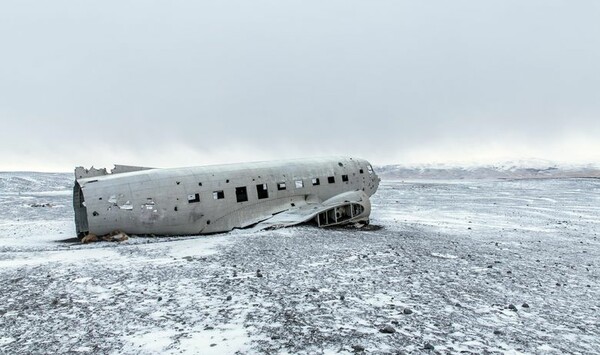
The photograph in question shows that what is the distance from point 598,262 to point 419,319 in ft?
39.2

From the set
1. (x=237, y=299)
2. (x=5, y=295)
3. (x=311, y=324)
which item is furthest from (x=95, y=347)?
(x=5, y=295)

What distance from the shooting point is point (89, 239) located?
20.2 m

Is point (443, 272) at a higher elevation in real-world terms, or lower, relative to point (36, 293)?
lower

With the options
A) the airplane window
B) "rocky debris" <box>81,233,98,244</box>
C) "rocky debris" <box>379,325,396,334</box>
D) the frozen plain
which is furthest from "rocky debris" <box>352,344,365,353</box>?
"rocky debris" <box>81,233,98,244</box>

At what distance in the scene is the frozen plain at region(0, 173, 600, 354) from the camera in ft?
22.3

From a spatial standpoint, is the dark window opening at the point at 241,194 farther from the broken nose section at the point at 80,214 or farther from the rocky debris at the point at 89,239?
the broken nose section at the point at 80,214

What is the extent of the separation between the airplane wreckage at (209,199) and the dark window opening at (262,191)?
0.06 metres

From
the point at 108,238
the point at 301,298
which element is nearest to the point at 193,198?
the point at 108,238

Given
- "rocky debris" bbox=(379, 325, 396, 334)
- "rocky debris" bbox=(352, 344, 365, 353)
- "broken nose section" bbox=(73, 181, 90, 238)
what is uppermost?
"broken nose section" bbox=(73, 181, 90, 238)

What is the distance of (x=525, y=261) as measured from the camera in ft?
46.4

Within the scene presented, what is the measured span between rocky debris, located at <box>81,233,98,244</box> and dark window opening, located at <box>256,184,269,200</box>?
1010 centimetres

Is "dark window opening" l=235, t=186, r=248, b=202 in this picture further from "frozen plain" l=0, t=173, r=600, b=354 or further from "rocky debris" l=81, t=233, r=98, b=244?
"rocky debris" l=81, t=233, r=98, b=244

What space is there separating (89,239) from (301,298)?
16.3 metres

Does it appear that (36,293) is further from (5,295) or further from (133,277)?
(133,277)
